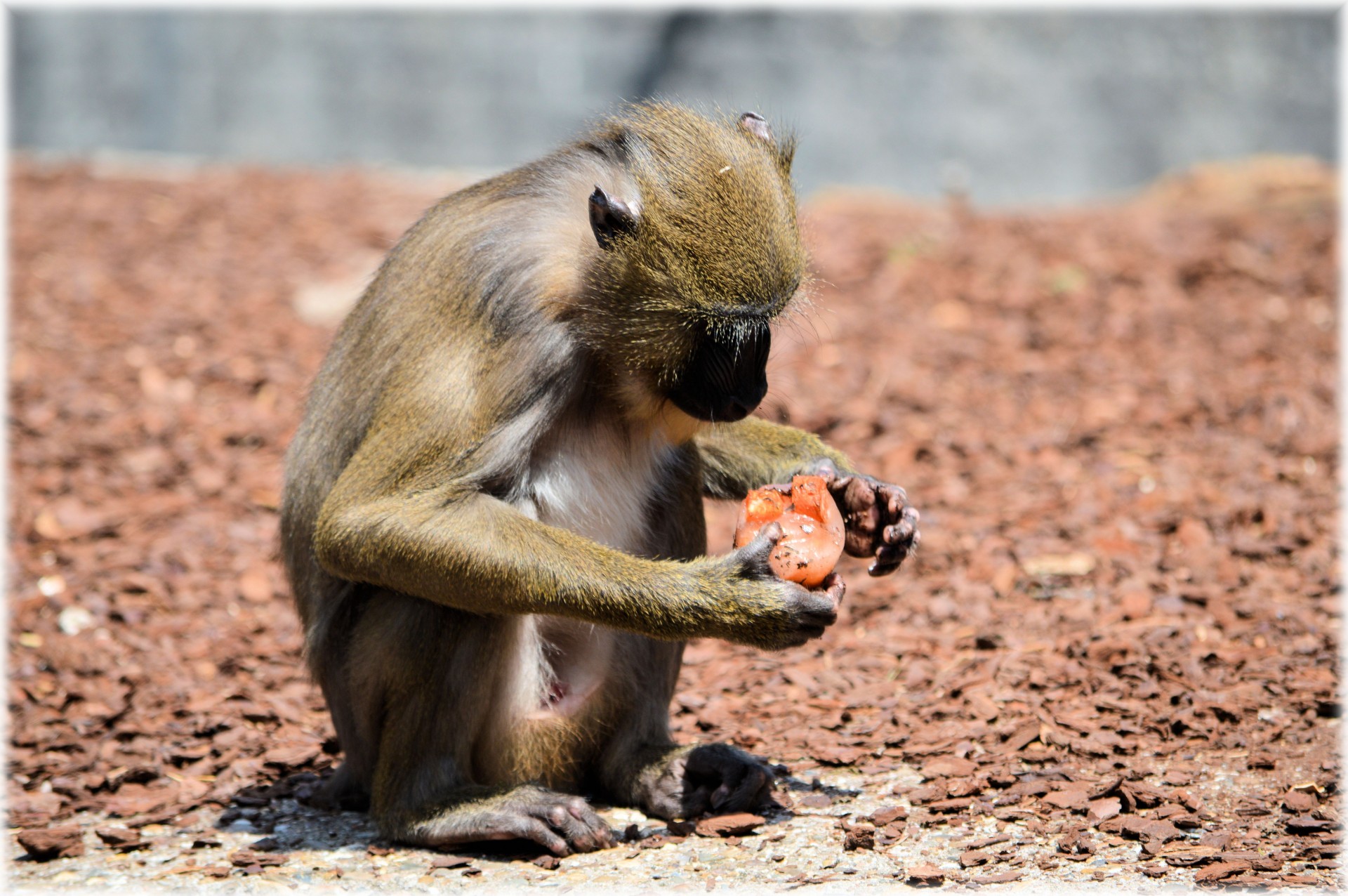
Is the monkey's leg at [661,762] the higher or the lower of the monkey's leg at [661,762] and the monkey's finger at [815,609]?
the lower

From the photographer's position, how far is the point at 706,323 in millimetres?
4758

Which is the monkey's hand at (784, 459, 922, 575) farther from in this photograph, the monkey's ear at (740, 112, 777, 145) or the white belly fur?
the monkey's ear at (740, 112, 777, 145)

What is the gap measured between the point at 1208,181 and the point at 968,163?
280 cm

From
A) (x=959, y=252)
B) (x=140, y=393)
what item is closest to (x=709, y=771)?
(x=140, y=393)

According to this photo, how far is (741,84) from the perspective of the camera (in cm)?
1653

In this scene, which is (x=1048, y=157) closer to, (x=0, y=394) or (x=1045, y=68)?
(x=1045, y=68)

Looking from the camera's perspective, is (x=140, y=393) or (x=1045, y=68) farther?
(x=1045, y=68)

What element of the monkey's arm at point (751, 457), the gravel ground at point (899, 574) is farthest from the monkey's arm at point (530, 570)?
the monkey's arm at point (751, 457)

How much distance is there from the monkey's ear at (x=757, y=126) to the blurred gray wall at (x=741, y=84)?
11.0 meters

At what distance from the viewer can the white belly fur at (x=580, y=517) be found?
5105 millimetres

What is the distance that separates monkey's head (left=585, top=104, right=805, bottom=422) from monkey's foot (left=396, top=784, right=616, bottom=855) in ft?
5.10

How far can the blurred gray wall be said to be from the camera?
53.3ft

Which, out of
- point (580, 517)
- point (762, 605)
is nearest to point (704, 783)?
point (762, 605)

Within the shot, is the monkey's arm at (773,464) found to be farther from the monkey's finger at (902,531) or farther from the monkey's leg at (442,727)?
the monkey's leg at (442,727)
